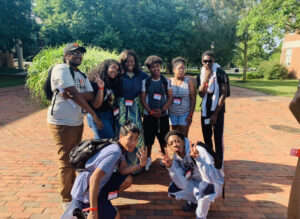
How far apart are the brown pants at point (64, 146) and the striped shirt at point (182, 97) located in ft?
5.60

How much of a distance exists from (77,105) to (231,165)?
3.07m

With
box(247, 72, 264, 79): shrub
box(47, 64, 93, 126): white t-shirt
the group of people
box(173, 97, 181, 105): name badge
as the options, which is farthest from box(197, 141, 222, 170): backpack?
box(247, 72, 264, 79): shrub

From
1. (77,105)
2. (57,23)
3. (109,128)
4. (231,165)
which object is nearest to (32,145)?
(109,128)

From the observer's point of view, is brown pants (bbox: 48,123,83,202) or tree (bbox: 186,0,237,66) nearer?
brown pants (bbox: 48,123,83,202)

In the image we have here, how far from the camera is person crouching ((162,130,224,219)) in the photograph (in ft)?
8.34

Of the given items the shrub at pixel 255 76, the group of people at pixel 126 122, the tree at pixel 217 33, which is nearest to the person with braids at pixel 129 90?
the group of people at pixel 126 122

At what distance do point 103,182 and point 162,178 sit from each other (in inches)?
57.2

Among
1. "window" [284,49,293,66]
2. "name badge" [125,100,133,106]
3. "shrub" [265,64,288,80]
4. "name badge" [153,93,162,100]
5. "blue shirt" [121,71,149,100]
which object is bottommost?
"name badge" [125,100,133,106]

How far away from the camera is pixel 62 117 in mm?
2691

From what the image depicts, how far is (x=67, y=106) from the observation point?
8.84 ft

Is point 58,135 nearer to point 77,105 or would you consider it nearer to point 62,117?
point 62,117

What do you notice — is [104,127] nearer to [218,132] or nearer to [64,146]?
[64,146]

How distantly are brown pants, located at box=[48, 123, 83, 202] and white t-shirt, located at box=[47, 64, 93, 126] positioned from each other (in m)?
0.07

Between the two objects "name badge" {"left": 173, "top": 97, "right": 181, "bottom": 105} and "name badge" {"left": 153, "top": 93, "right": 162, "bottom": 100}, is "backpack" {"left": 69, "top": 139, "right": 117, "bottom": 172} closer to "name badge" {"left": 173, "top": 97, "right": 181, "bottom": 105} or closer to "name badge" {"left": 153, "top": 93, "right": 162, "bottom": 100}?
"name badge" {"left": 153, "top": 93, "right": 162, "bottom": 100}
